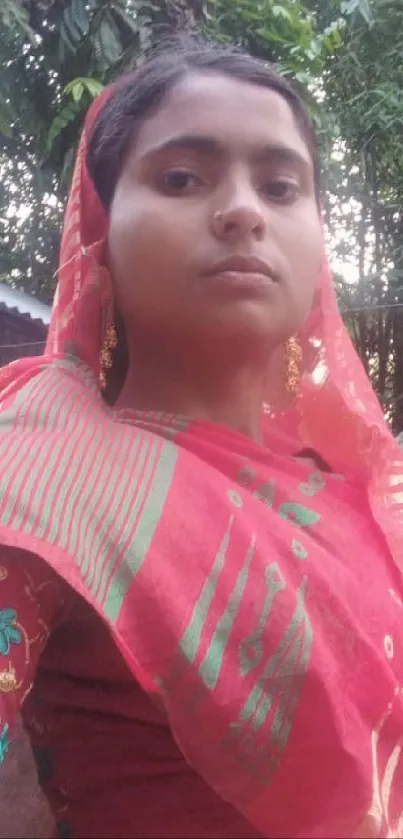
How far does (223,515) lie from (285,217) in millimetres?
268

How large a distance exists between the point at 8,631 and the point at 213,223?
1.10 ft

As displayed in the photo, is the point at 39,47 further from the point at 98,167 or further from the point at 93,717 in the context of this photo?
the point at 93,717

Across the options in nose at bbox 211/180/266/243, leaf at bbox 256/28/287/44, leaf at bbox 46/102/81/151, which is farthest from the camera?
leaf at bbox 256/28/287/44

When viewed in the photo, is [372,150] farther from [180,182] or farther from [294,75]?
[180,182]

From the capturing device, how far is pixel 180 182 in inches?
25.5

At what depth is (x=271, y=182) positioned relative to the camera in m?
0.68

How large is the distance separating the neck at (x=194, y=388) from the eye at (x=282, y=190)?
147 millimetres

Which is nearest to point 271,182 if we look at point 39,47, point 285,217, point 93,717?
point 285,217

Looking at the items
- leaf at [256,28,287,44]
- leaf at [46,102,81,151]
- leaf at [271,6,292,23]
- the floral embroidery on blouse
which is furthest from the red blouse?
leaf at [271,6,292,23]

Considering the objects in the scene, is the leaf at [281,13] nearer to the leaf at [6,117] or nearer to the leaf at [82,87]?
the leaf at [82,87]

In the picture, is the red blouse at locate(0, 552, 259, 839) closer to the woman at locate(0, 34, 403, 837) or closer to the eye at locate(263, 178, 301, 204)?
the woman at locate(0, 34, 403, 837)

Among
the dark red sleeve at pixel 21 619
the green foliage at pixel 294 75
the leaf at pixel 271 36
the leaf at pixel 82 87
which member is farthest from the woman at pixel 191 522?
the leaf at pixel 271 36

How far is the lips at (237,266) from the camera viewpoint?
619 mm

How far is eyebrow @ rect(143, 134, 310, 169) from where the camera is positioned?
0.64 m
